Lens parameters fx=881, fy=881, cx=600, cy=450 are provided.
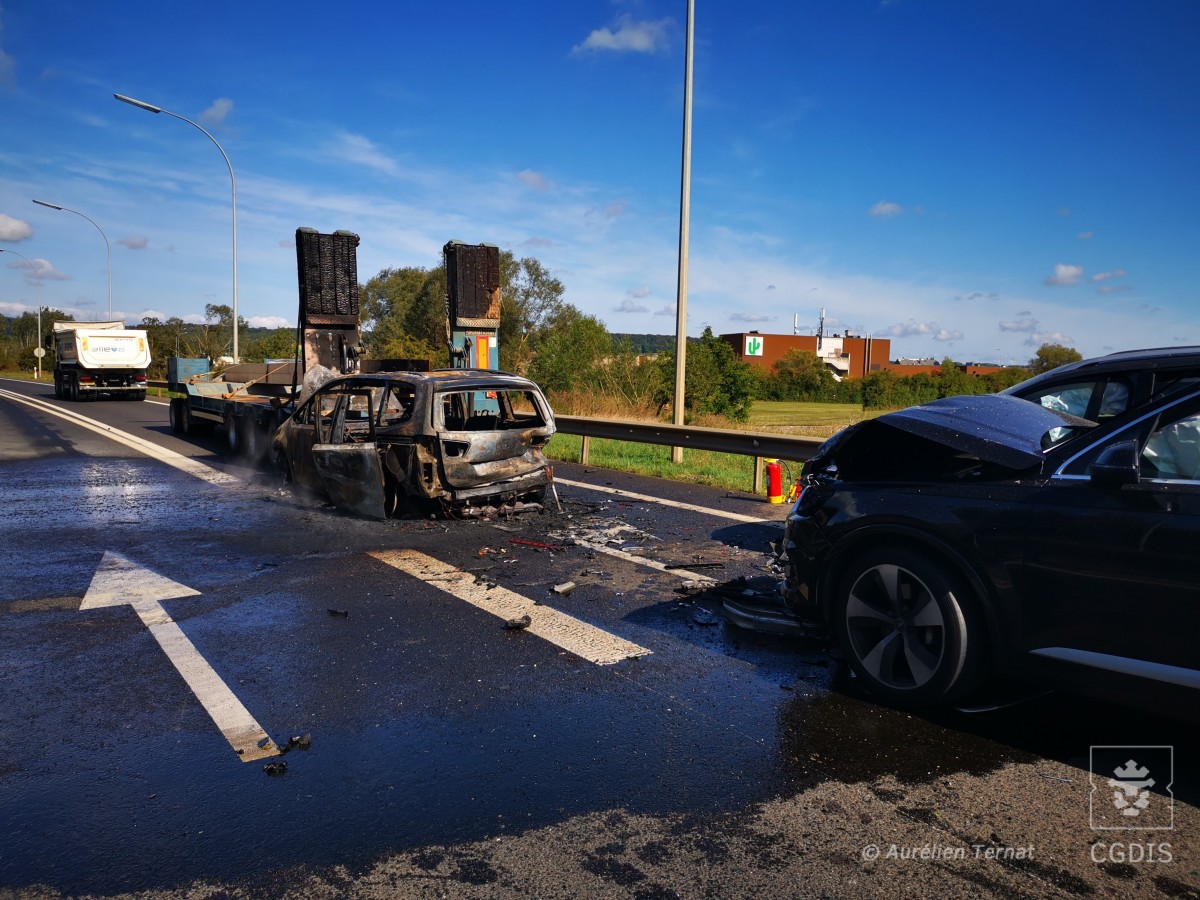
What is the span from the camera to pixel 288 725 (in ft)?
13.3

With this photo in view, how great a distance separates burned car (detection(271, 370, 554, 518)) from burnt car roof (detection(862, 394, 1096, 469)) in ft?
16.0

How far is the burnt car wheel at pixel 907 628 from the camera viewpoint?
4012 millimetres

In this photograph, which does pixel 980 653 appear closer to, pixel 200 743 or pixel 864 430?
pixel 864 430

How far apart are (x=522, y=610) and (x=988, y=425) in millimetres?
3198

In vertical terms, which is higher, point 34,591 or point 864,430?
point 864,430

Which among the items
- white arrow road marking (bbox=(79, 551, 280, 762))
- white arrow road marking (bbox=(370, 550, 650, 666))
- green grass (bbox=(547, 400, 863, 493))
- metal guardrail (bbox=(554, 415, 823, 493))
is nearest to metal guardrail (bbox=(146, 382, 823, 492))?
metal guardrail (bbox=(554, 415, 823, 493))

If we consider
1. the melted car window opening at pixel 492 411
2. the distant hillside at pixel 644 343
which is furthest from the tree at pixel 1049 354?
→ the melted car window opening at pixel 492 411

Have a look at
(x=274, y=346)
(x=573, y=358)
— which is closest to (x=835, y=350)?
(x=274, y=346)

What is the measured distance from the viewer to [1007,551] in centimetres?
381

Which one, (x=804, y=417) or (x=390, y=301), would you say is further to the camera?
(x=390, y=301)

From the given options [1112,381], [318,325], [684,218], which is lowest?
[1112,381]

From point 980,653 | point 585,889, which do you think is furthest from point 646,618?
point 585,889

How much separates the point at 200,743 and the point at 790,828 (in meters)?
2.53

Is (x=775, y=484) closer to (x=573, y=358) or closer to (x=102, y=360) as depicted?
(x=573, y=358)
